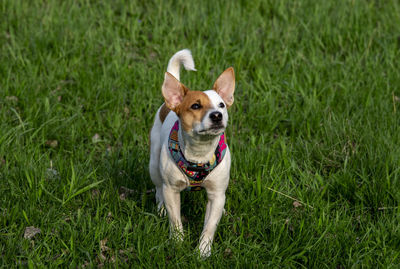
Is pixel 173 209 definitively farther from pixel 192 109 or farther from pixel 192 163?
pixel 192 109

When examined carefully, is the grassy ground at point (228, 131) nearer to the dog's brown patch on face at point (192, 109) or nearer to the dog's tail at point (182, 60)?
the dog's brown patch on face at point (192, 109)

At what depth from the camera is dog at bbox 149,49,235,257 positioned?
342 centimetres

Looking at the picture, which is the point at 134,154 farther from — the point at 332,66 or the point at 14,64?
the point at 332,66

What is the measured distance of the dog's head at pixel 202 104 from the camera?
10.7 ft

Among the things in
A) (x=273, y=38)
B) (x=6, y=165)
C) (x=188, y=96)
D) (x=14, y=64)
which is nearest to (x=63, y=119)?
(x=6, y=165)

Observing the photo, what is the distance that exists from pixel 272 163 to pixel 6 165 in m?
2.38

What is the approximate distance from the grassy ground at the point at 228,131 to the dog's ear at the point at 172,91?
0.93 m

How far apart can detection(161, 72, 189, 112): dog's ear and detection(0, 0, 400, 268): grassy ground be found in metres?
0.93

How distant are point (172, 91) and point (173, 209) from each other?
35.6 inches

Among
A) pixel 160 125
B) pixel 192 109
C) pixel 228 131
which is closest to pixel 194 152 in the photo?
pixel 192 109

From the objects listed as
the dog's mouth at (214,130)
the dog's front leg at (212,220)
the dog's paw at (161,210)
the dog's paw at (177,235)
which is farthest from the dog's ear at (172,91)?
the dog's paw at (161,210)

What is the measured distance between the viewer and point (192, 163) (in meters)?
3.61

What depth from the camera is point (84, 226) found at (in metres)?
3.70

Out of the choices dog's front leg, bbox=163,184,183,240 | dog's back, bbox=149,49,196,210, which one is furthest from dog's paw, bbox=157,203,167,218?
dog's front leg, bbox=163,184,183,240
